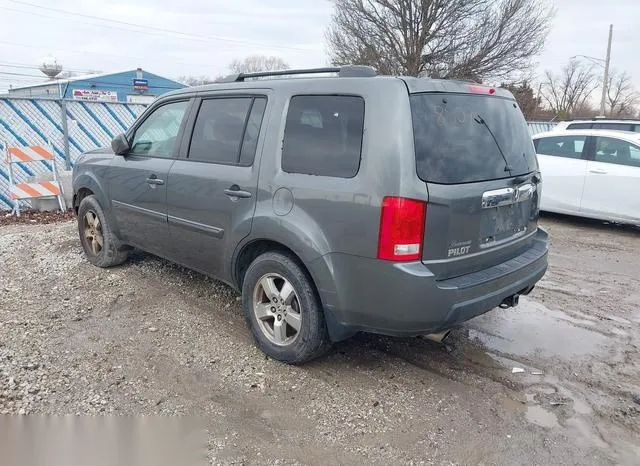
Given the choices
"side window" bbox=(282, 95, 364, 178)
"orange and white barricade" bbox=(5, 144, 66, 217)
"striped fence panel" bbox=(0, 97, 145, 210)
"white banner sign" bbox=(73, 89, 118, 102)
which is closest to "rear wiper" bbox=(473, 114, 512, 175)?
"side window" bbox=(282, 95, 364, 178)

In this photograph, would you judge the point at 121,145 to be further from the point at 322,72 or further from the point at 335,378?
the point at 335,378

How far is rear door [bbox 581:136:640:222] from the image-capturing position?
8.09 meters

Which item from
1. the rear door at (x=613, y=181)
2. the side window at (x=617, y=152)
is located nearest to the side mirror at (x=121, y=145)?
the rear door at (x=613, y=181)

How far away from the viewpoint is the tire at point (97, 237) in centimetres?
538

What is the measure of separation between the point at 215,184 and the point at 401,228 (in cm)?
163

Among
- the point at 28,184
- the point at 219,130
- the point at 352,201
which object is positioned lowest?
the point at 28,184

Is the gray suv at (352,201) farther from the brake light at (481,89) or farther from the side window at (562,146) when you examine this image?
the side window at (562,146)

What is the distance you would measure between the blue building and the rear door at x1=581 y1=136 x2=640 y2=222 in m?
20.9

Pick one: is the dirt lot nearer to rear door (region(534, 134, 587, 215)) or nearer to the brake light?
the brake light

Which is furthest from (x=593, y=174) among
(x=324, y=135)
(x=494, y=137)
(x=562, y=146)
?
(x=324, y=135)

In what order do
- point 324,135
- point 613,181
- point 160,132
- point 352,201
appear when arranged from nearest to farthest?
point 352,201 → point 324,135 → point 160,132 → point 613,181

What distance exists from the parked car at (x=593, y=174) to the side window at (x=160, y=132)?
673 cm

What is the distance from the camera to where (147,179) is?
463 centimetres

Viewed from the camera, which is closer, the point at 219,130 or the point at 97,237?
the point at 219,130
